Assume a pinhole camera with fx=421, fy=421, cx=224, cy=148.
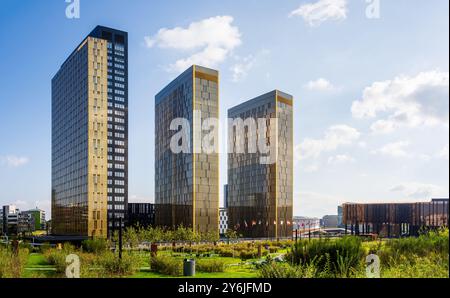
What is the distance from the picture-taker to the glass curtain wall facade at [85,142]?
9644cm

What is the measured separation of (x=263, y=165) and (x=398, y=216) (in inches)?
1417

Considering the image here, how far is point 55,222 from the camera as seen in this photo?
115 metres

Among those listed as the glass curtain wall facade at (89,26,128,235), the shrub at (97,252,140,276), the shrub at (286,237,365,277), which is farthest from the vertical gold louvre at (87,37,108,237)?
the shrub at (286,237,365,277)

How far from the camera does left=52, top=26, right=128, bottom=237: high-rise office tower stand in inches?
3824

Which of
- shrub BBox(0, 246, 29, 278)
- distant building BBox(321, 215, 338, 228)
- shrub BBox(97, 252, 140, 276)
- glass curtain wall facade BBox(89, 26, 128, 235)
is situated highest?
glass curtain wall facade BBox(89, 26, 128, 235)

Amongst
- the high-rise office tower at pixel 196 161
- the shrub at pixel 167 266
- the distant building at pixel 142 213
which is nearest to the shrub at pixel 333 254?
the shrub at pixel 167 266

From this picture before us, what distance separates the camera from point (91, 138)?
97750mm

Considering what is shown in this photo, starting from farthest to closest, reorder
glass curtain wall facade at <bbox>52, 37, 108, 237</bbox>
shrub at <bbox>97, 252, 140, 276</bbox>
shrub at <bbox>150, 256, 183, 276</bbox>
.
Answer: glass curtain wall facade at <bbox>52, 37, 108, 237</bbox> → shrub at <bbox>150, 256, 183, 276</bbox> → shrub at <bbox>97, 252, 140, 276</bbox>

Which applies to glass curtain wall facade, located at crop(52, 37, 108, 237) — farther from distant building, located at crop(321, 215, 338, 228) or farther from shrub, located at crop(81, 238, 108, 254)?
shrub, located at crop(81, 238, 108, 254)

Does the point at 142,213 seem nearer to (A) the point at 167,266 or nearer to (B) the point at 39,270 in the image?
(B) the point at 39,270

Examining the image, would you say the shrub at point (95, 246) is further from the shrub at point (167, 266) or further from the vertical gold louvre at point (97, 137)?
the vertical gold louvre at point (97, 137)

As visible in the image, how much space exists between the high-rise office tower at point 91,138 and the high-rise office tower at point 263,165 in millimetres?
31054

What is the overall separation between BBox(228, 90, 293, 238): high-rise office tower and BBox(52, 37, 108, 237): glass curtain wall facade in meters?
31.5

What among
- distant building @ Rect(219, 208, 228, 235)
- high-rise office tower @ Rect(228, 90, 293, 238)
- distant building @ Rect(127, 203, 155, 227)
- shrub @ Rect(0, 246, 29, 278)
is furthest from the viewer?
distant building @ Rect(219, 208, 228, 235)
